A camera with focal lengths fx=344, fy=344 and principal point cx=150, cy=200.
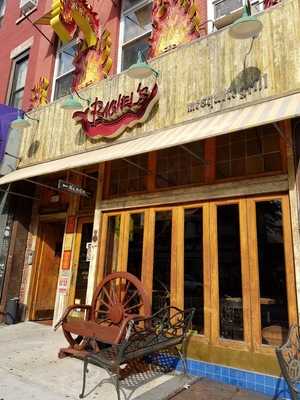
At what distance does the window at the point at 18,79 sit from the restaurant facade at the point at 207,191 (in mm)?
4617

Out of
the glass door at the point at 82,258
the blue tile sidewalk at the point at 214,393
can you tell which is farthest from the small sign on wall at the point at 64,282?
the blue tile sidewalk at the point at 214,393

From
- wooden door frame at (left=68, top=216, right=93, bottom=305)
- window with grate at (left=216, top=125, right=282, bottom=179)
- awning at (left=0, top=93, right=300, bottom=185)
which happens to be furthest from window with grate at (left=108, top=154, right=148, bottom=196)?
window with grate at (left=216, top=125, right=282, bottom=179)

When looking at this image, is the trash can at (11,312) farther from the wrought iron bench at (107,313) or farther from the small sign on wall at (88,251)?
the wrought iron bench at (107,313)

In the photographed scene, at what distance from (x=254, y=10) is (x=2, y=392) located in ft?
24.5

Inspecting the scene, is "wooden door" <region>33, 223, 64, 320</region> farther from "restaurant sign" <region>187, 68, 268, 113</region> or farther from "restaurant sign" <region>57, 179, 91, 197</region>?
"restaurant sign" <region>187, 68, 268, 113</region>

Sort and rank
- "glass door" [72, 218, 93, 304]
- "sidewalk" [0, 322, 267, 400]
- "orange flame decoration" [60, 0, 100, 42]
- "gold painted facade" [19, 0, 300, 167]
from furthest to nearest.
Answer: "orange flame decoration" [60, 0, 100, 42] < "glass door" [72, 218, 93, 304] < "gold painted facade" [19, 0, 300, 167] < "sidewalk" [0, 322, 267, 400]

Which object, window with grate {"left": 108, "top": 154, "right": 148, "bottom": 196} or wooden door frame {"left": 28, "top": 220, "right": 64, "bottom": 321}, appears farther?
wooden door frame {"left": 28, "top": 220, "right": 64, "bottom": 321}

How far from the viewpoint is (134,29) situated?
8.70 metres

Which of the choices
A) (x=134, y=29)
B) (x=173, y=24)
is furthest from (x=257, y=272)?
(x=134, y=29)

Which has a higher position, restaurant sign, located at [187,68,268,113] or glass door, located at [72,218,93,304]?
restaurant sign, located at [187,68,268,113]

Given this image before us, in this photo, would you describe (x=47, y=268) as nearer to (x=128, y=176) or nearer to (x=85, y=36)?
(x=128, y=176)

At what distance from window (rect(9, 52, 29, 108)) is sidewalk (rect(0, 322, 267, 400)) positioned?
854cm

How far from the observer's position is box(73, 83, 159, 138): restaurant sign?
264 inches

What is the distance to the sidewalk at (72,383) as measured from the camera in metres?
4.21
